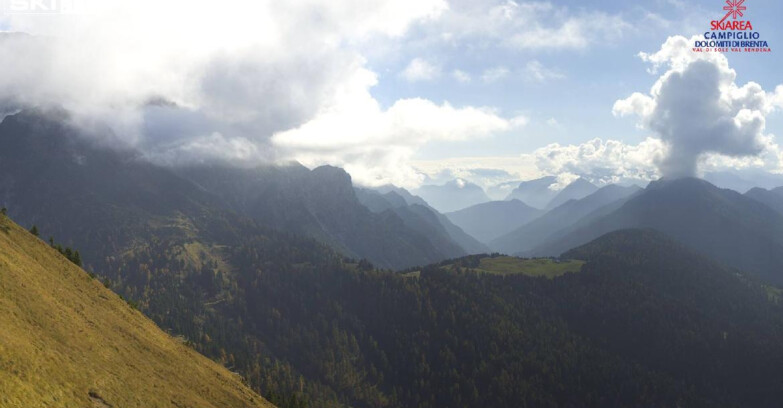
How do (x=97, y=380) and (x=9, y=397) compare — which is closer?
(x=9, y=397)

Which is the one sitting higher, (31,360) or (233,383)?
(31,360)

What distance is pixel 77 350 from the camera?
6450 centimetres

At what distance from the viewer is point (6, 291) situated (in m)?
65.3

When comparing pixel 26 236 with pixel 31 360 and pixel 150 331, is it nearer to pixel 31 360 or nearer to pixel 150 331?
pixel 150 331

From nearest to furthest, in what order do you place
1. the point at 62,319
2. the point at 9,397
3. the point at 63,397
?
the point at 9,397 → the point at 63,397 → the point at 62,319

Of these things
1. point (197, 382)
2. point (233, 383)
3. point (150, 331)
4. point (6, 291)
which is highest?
point (6, 291)

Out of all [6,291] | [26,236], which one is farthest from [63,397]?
[26,236]

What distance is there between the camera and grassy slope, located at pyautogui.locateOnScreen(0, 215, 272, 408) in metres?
50.9

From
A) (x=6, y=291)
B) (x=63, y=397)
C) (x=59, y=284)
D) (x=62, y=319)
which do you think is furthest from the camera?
(x=59, y=284)

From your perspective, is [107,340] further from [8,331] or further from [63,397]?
[63,397]

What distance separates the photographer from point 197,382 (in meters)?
89.8

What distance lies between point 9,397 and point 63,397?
8.45 meters

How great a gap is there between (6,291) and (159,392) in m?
27.5

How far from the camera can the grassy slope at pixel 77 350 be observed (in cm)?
5094
